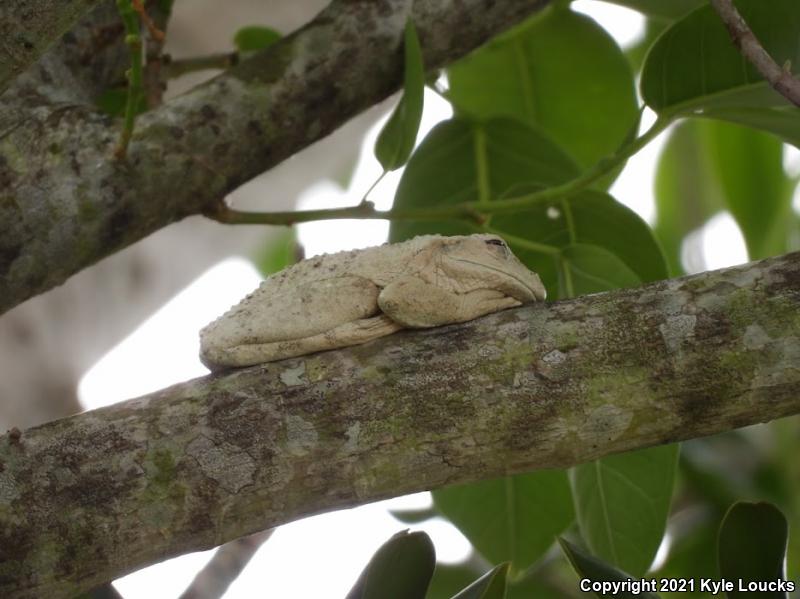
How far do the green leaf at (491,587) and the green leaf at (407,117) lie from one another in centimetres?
85

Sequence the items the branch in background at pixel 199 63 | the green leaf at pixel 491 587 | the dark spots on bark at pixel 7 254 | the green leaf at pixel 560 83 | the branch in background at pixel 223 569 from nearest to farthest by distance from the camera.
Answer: the green leaf at pixel 491 587 < the dark spots on bark at pixel 7 254 < the branch in background at pixel 223 569 < the branch in background at pixel 199 63 < the green leaf at pixel 560 83

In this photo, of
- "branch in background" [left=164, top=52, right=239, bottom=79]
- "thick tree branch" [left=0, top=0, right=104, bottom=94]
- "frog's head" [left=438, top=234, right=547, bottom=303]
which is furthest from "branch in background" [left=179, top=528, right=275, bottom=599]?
"branch in background" [left=164, top=52, right=239, bottom=79]

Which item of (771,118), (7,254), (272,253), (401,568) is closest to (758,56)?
(771,118)

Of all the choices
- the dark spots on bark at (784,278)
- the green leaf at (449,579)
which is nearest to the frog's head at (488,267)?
the dark spots on bark at (784,278)

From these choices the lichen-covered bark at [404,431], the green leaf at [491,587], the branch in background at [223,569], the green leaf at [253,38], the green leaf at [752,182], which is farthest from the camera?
the green leaf at [752,182]

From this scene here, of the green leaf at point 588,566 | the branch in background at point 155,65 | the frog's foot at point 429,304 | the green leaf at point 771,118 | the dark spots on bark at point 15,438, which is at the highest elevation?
the branch in background at point 155,65

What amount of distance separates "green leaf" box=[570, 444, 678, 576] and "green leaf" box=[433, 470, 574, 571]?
0.20m

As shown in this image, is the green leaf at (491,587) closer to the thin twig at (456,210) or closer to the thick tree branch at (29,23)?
the thin twig at (456,210)

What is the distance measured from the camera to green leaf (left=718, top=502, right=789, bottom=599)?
4.92ft

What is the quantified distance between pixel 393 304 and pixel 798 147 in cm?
80

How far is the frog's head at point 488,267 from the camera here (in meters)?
1.86

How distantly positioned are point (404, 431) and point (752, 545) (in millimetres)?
572

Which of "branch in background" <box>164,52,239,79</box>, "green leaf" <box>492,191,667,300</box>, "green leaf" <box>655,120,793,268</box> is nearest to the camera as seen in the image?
"green leaf" <box>492,191,667,300</box>

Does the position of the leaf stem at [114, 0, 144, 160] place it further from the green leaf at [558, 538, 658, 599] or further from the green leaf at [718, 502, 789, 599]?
the green leaf at [718, 502, 789, 599]
